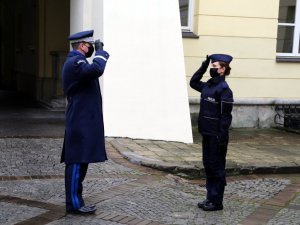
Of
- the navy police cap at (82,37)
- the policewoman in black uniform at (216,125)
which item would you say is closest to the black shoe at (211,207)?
the policewoman in black uniform at (216,125)

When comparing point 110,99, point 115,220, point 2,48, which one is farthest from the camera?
point 2,48

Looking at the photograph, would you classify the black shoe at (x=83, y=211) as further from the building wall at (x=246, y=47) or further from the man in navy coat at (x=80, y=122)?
the building wall at (x=246, y=47)

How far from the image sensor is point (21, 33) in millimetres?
17453

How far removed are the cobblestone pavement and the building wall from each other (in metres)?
4.04

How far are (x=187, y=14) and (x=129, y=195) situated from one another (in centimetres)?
626

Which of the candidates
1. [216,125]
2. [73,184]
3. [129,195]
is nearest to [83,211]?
[73,184]

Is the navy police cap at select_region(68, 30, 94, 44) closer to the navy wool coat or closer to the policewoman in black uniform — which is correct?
the navy wool coat

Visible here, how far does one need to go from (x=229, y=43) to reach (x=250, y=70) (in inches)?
31.6

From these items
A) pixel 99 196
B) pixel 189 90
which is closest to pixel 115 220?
pixel 99 196

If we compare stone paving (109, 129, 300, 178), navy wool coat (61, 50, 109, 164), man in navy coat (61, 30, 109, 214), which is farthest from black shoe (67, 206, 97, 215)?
stone paving (109, 129, 300, 178)

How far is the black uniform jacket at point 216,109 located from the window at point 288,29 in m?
6.67

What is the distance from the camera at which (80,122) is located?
4.97 m

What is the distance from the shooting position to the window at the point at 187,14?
11.0 metres

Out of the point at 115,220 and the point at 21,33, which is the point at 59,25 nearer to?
the point at 21,33
